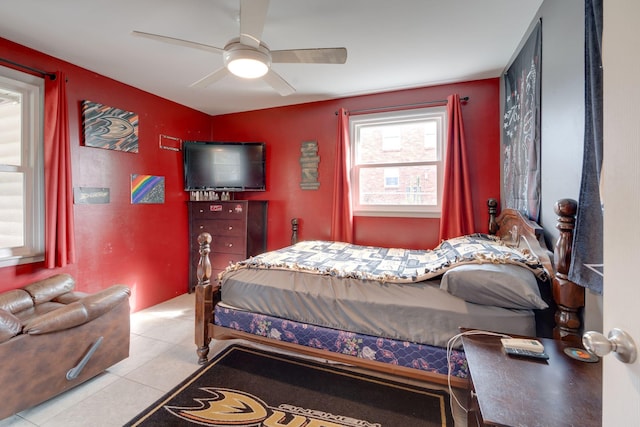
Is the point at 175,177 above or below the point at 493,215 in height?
above

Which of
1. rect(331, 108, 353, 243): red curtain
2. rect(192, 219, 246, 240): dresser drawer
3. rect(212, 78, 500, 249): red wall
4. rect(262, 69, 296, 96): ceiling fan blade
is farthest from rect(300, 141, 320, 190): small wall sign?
rect(262, 69, 296, 96): ceiling fan blade

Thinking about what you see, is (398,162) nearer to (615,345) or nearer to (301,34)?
(301,34)

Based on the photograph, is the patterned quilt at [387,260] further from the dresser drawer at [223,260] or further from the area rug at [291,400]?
the dresser drawer at [223,260]

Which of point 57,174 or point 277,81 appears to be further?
point 57,174

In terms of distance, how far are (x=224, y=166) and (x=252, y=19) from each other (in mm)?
2517

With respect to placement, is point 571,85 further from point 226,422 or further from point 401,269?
point 226,422

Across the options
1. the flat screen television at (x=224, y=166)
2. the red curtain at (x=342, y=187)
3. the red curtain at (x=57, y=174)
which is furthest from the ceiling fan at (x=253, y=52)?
the flat screen television at (x=224, y=166)

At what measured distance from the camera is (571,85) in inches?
60.4

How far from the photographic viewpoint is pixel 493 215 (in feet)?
9.97

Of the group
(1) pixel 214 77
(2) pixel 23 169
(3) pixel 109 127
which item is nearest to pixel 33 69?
(3) pixel 109 127

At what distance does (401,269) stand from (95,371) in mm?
2278

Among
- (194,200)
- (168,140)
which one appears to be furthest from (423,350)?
(168,140)

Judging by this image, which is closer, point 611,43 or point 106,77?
point 611,43

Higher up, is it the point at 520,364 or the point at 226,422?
the point at 520,364
